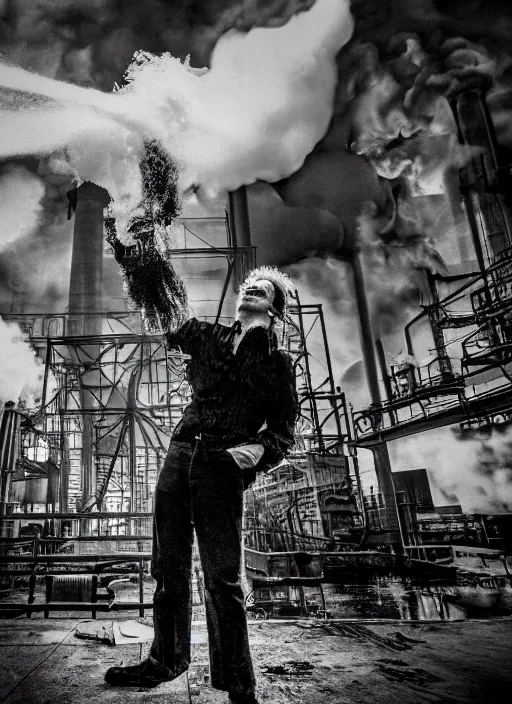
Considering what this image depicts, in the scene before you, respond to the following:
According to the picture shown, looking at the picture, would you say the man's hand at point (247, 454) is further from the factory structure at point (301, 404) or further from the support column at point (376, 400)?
the support column at point (376, 400)

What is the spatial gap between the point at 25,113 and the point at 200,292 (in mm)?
5689

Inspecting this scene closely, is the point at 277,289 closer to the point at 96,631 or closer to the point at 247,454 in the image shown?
the point at 247,454

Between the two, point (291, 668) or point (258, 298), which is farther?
point (258, 298)

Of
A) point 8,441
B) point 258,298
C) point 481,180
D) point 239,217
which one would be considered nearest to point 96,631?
point 258,298

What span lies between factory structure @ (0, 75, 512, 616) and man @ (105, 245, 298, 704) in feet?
5.98

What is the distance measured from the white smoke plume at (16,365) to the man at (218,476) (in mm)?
8780

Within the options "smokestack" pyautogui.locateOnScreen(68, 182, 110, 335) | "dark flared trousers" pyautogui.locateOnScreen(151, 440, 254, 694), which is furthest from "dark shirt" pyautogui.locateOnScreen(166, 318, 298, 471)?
"smokestack" pyautogui.locateOnScreen(68, 182, 110, 335)

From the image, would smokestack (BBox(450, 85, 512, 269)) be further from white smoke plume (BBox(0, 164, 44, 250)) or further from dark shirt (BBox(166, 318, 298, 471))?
dark shirt (BBox(166, 318, 298, 471))

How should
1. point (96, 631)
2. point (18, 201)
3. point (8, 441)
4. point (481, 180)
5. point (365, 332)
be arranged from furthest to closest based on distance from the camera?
point (365, 332) < point (481, 180) < point (8, 441) < point (18, 201) < point (96, 631)

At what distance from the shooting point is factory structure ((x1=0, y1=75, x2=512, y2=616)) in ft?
23.1

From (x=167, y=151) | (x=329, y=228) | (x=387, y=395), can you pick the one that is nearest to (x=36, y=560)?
(x=167, y=151)

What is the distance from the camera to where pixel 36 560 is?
10.8 feet

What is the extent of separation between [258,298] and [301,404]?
11.4 metres

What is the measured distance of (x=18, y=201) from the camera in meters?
5.13
